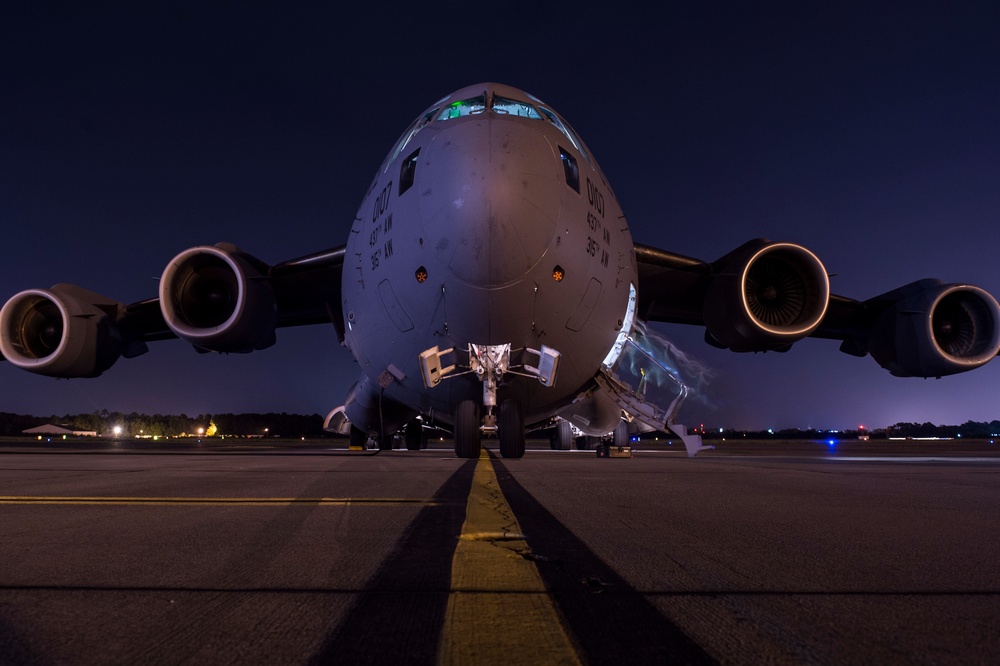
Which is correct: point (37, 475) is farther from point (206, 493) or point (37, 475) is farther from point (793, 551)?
point (793, 551)

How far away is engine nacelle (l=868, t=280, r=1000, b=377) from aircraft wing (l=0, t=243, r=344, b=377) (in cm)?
917

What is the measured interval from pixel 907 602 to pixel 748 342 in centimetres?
865

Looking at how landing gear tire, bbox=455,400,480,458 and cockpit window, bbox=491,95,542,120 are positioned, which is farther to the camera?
landing gear tire, bbox=455,400,480,458

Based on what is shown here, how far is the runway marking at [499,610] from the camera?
1.12 metres

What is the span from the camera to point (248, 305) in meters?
9.20

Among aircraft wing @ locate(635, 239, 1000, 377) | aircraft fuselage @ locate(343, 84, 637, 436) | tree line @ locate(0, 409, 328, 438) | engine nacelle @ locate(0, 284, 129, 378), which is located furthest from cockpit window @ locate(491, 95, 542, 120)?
tree line @ locate(0, 409, 328, 438)

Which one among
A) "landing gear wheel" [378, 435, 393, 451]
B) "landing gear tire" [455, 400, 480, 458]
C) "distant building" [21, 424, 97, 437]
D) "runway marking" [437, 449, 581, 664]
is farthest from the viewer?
"distant building" [21, 424, 97, 437]

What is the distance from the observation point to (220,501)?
339 cm

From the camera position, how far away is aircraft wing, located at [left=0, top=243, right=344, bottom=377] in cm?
908

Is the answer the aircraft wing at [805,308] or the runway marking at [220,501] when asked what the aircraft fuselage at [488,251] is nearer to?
the runway marking at [220,501]

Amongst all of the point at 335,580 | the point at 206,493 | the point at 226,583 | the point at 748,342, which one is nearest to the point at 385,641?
the point at 335,580

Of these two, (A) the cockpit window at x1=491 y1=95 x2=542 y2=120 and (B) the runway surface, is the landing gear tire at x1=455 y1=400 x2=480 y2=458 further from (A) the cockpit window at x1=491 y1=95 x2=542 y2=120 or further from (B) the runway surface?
(B) the runway surface

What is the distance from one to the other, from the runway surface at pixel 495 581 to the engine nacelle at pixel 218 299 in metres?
5.84

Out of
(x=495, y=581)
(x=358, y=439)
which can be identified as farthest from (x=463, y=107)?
(x=358, y=439)
